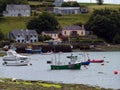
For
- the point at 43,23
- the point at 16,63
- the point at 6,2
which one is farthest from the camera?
the point at 6,2

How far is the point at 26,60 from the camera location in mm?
81875

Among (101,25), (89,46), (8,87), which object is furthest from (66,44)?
(8,87)

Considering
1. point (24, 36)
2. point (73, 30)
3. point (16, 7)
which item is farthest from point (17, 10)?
point (24, 36)

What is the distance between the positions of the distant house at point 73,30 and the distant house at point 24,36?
7.44 meters

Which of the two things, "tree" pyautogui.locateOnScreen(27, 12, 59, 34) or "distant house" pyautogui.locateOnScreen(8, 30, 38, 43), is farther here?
"tree" pyautogui.locateOnScreen(27, 12, 59, 34)

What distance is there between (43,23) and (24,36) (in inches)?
281

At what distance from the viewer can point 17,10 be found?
148500mm

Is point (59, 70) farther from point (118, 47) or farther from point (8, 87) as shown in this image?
point (118, 47)

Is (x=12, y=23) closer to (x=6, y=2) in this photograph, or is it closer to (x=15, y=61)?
(x=6, y=2)

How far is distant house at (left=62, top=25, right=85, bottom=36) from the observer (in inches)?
5048

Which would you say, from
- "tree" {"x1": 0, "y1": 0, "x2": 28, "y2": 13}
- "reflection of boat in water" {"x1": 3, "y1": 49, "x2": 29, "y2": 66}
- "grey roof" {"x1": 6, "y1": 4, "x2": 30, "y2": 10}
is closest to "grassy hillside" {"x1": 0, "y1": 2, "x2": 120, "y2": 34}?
"grey roof" {"x1": 6, "y1": 4, "x2": 30, "y2": 10}

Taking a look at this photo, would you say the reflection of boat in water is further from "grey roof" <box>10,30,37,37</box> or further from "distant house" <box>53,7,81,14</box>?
"distant house" <box>53,7,81,14</box>

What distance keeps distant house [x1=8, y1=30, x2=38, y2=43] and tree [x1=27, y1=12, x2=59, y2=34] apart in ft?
9.96

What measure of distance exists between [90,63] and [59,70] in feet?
43.7
